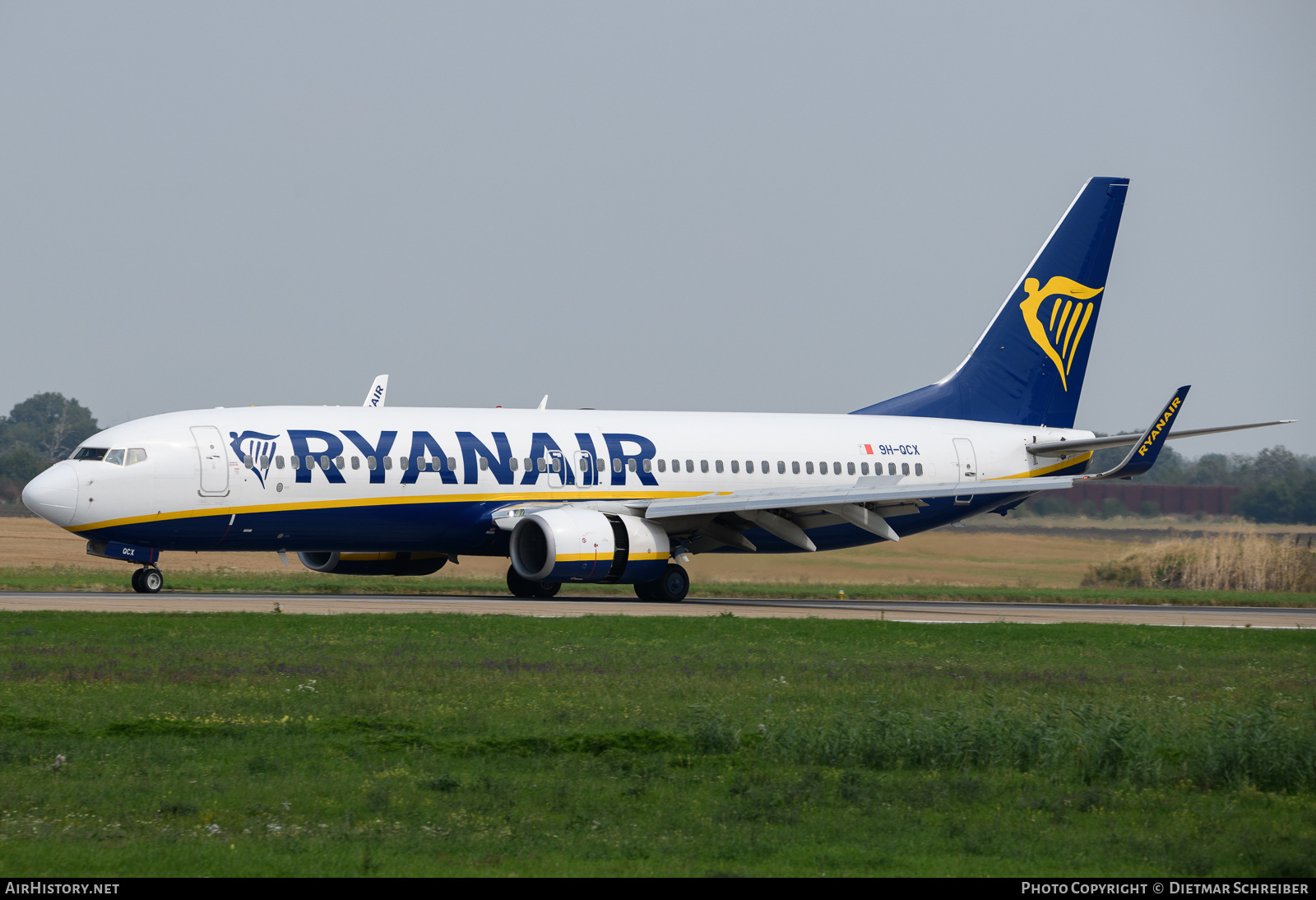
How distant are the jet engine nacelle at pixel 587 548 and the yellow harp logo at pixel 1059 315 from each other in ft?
49.1

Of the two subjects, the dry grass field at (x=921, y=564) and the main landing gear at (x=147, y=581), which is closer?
the main landing gear at (x=147, y=581)

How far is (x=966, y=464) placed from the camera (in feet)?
130

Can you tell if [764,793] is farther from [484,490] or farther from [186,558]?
[186,558]

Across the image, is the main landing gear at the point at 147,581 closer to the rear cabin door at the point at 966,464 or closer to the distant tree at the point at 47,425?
the rear cabin door at the point at 966,464

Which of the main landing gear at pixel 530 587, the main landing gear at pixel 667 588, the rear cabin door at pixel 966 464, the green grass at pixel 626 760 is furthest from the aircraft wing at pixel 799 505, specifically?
the green grass at pixel 626 760

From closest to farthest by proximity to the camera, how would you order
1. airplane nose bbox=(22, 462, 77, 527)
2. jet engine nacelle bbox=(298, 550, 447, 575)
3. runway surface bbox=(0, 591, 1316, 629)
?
runway surface bbox=(0, 591, 1316, 629) → airplane nose bbox=(22, 462, 77, 527) → jet engine nacelle bbox=(298, 550, 447, 575)

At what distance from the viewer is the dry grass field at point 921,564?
123 ft

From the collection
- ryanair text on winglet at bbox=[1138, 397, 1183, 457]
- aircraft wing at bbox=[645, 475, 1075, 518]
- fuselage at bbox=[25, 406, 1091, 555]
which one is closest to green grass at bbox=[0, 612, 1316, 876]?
fuselage at bbox=[25, 406, 1091, 555]

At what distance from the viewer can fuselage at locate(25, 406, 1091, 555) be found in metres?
29.7

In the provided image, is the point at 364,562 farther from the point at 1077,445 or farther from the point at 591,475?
the point at 1077,445

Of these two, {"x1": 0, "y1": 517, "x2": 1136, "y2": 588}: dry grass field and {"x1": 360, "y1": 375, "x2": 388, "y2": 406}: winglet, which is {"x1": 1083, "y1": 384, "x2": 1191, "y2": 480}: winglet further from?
{"x1": 360, "y1": 375, "x2": 388, "y2": 406}: winglet

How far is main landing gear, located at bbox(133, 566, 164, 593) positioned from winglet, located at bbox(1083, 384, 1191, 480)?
2052 centimetres

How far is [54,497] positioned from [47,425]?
107 m

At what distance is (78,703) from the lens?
1516 cm
